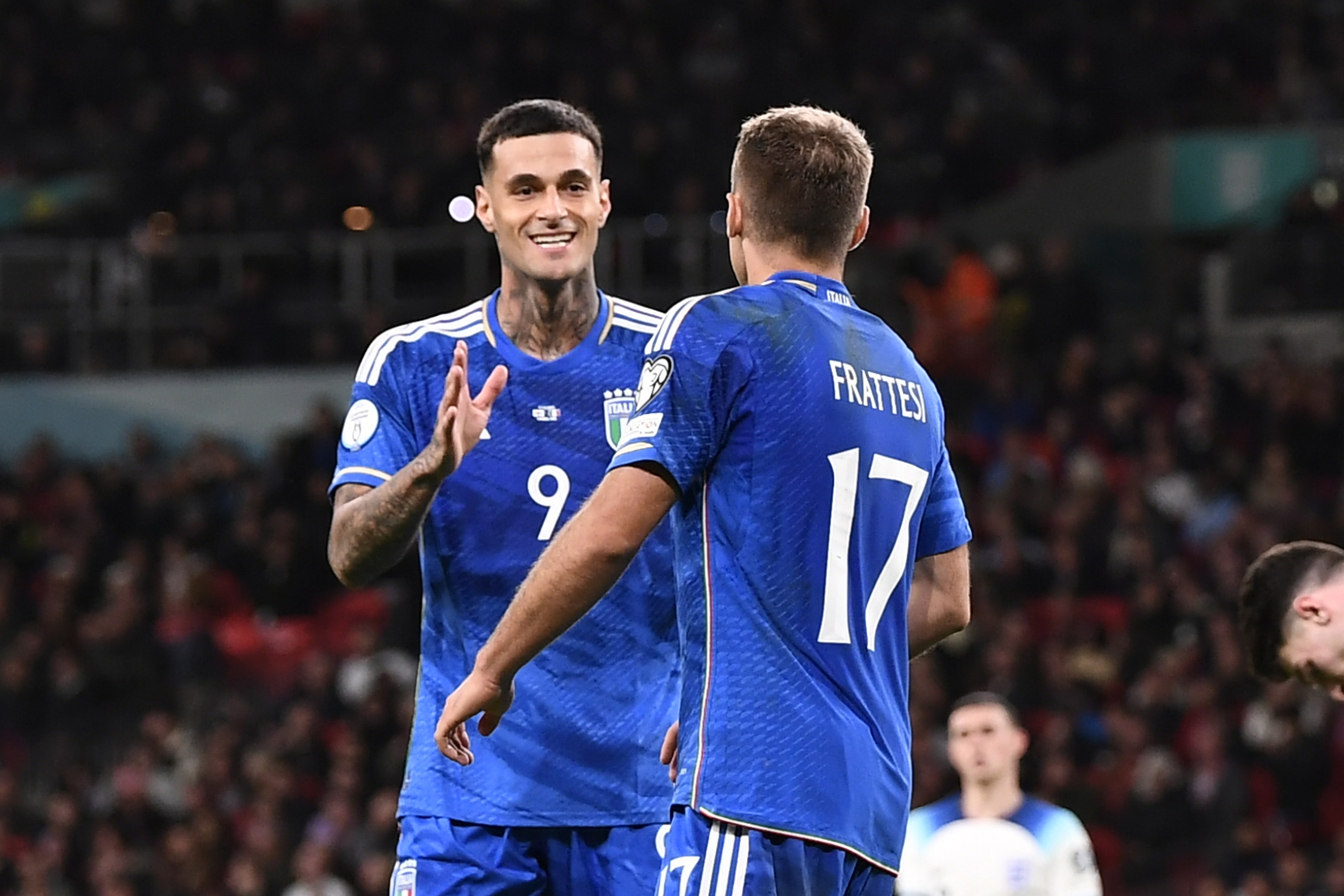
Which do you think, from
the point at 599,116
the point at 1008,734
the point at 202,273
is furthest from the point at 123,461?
the point at 1008,734

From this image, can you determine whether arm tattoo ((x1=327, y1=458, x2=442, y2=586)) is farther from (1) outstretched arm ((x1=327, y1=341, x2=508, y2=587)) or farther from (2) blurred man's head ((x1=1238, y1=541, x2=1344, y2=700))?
(2) blurred man's head ((x1=1238, y1=541, x2=1344, y2=700))

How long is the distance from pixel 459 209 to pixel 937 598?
15.3 meters

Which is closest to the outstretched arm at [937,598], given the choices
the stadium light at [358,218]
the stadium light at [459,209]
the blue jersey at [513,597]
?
the blue jersey at [513,597]

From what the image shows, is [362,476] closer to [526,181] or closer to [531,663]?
[531,663]

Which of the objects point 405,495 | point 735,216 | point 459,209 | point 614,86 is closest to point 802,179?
point 735,216

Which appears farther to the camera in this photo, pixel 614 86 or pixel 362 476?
pixel 614 86

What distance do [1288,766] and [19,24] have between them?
1622cm

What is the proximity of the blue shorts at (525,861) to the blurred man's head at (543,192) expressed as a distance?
1.30m

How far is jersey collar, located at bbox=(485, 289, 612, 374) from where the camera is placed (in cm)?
525

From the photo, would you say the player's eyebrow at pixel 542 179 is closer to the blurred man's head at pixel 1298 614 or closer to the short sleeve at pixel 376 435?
the short sleeve at pixel 376 435

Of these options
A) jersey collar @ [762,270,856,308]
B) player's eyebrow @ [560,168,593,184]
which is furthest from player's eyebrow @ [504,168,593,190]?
jersey collar @ [762,270,856,308]

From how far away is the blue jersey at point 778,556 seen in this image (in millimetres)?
3918

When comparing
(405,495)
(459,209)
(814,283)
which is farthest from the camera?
(459,209)

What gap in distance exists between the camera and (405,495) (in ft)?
15.3
